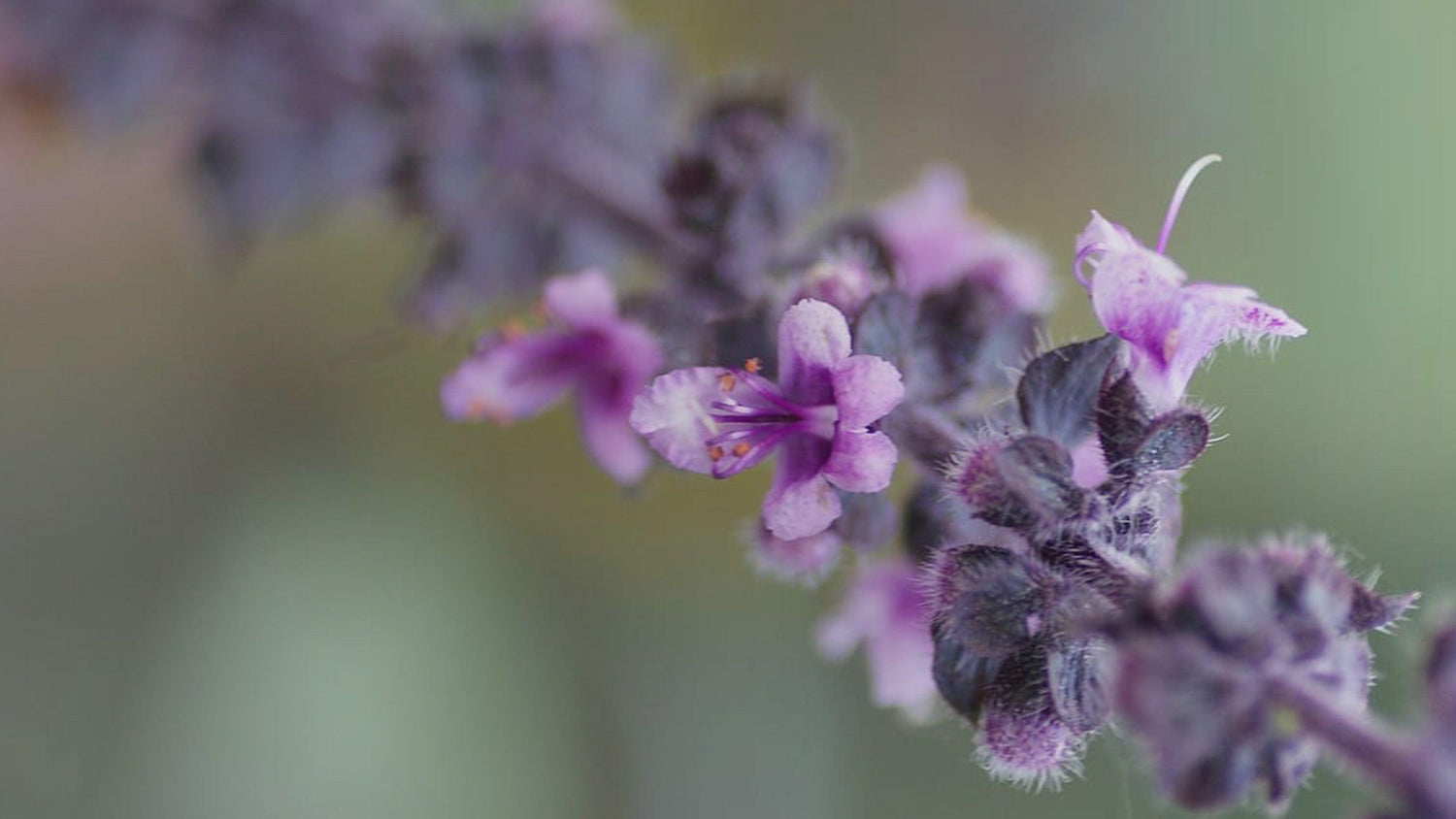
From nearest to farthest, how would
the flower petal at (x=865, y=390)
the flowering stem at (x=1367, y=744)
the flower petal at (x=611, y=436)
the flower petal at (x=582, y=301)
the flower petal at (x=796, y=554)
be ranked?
the flowering stem at (x=1367, y=744) < the flower petal at (x=865, y=390) < the flower petal at (x=796, y=554) < the flower petal at (x=582, y=301) < the flower petal at (x=611, y=436)

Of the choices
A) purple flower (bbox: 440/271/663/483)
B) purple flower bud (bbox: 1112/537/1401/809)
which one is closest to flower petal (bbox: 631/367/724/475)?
purple flower (bbox: 440/271/663/483)

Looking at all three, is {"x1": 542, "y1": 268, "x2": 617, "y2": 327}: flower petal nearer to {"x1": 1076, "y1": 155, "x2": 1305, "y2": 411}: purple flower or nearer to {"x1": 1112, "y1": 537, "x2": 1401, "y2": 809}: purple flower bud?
{"x1": 1076, "y1": 155, "x2": 1305, "y2": 411}: purple flower

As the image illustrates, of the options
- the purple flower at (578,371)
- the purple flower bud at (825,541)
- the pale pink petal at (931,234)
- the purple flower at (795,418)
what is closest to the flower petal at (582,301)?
the purple flower at (578,371)

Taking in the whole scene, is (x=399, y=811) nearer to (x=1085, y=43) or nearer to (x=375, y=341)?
(x=375, y=341)

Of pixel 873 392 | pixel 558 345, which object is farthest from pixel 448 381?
pixel 873 392

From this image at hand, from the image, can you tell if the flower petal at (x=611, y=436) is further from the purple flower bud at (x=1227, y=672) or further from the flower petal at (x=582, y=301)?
the purple flower bud at (x=1227, y=672)
